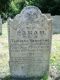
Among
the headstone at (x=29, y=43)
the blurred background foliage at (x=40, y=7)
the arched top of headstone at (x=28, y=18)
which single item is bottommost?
the blurred background foliage at (x=40, y=7)

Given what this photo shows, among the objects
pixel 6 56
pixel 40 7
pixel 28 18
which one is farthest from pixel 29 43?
pixel 40 7

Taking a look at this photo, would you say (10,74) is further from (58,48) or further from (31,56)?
(58,48)

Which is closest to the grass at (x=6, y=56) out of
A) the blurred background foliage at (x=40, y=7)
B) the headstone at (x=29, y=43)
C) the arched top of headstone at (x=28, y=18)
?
the headstone at (x=29, y=43)

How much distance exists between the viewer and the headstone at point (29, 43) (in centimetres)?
690

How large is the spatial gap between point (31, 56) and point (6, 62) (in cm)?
150

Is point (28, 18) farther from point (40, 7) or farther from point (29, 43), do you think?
point (40, 7)

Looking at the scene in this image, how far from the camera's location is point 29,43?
23.2 ft

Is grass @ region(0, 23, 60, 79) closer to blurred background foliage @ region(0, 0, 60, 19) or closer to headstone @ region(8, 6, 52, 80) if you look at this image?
headstone @ region(8, 6, 52, 80)

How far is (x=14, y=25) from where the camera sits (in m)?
6.91

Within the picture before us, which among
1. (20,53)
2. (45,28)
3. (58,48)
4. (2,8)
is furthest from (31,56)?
(2,8)

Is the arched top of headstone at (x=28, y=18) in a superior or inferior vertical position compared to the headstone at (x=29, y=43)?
superior

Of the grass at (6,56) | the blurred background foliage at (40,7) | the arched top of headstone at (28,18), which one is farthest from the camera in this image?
the blurred background foliage at (40,7)

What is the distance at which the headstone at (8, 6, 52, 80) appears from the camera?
22.6 ft

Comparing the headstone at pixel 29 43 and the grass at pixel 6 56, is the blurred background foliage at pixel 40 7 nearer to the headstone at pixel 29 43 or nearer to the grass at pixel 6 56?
the grass at pixel 6 56
